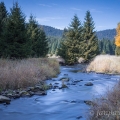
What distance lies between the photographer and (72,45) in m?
44.7

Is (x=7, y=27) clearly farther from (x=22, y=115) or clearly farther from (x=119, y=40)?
(x=119, y=40)

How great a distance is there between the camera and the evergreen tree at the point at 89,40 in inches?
1791

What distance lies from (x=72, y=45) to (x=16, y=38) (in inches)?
883

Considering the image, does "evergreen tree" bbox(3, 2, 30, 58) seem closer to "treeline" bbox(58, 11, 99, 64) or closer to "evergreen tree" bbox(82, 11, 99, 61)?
"treeline" bbox(58, 11, 99, 64)

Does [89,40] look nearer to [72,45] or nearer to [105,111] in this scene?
[72,45]

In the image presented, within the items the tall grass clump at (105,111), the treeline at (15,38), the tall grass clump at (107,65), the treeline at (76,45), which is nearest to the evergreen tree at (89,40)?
the treeline at (76,45)

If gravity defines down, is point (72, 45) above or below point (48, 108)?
above

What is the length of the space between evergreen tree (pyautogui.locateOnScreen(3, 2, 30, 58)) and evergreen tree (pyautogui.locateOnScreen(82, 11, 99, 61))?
75.1ft

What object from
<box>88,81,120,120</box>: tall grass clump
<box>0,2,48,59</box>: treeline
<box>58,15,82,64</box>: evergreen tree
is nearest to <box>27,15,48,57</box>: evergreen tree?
<box>58,15,82,64</box>: evergreen tree

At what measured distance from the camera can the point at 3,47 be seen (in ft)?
76.2

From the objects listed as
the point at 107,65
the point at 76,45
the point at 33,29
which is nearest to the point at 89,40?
the point at 76,45

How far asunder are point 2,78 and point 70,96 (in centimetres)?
409

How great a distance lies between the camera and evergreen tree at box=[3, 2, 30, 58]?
22.9 meters

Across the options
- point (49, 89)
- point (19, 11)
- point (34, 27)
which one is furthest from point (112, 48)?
point (49, 89)
